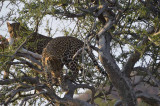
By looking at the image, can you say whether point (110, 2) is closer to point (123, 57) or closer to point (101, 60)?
point (101, 60)

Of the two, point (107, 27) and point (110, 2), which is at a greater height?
point (110, 2)

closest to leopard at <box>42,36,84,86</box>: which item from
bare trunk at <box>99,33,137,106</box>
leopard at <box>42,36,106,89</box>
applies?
leopard at <box>42,36,106,89</box>

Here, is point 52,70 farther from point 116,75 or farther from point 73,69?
point 116,75

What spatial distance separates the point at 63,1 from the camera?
569cm

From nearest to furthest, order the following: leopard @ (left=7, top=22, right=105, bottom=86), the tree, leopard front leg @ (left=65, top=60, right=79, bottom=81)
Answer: the tree, leopard front leg @ (left=65, top=60, right=79, bottom=81), leopard @ (left=7, top=22, right=105, bottom=86)

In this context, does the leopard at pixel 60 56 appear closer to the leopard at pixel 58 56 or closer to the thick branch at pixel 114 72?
the leopard at pixel 58 56

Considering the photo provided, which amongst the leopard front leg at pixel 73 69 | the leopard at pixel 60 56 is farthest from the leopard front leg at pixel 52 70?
the leopard front leg at pixel 73 69

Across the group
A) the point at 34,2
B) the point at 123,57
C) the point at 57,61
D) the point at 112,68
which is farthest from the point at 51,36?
the point at 112,68

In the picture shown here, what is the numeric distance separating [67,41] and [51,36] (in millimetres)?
1208

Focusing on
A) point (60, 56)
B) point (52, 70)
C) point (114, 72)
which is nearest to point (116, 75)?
point (114, 72)

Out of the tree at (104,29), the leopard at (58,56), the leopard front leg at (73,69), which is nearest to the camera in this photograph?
the tree at (104,29)

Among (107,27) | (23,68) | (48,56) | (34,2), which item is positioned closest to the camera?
(107,27)

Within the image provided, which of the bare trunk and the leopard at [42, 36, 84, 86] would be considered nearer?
the bare trunk

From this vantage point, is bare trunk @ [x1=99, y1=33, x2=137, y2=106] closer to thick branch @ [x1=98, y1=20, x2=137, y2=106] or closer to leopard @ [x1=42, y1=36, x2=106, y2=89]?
thick branch @ [x1=98, y1=20, x2=137, y2=106]
